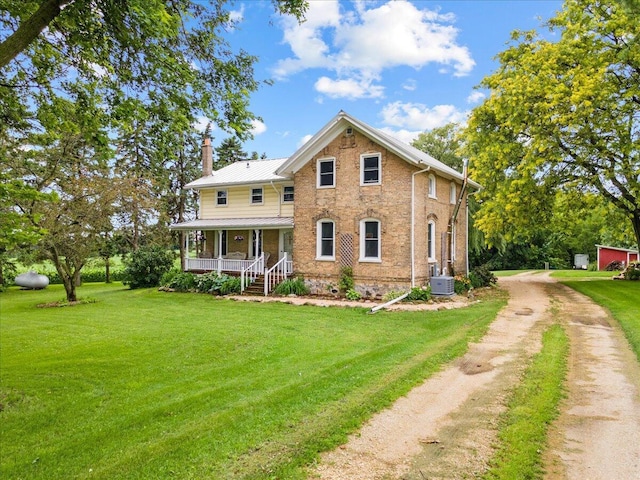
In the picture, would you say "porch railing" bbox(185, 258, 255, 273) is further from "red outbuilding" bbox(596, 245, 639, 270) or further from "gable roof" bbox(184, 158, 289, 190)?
"red outbuilding" bbox(596, 245, 639, 270)

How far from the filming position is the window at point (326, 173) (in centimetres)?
1867

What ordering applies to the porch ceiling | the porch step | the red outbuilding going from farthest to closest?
the red outbuilding
the porch ceiling
the porch step

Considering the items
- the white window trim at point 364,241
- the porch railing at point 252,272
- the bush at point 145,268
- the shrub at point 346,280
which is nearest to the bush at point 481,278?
the white window trim at point 364,241

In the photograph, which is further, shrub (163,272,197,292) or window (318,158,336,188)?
shrub (163,272,197,292)

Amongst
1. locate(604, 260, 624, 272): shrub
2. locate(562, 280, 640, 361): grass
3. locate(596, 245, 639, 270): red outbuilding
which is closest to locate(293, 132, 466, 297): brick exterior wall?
locate(562, 280, 640, 361): grass

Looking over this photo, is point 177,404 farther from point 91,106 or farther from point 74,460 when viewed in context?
point 91,106

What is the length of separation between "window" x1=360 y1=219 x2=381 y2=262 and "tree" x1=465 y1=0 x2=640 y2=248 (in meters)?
6.46

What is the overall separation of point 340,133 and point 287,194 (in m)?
4.97

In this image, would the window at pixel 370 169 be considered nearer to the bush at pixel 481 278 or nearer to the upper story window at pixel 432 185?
the upper story window at pixel 432 185

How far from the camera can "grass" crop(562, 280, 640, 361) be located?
9.98 meters

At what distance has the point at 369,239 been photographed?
17.8m

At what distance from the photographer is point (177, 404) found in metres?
6.25

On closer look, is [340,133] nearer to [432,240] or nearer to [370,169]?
[370,169]

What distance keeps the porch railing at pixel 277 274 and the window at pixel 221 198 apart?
630 cm
